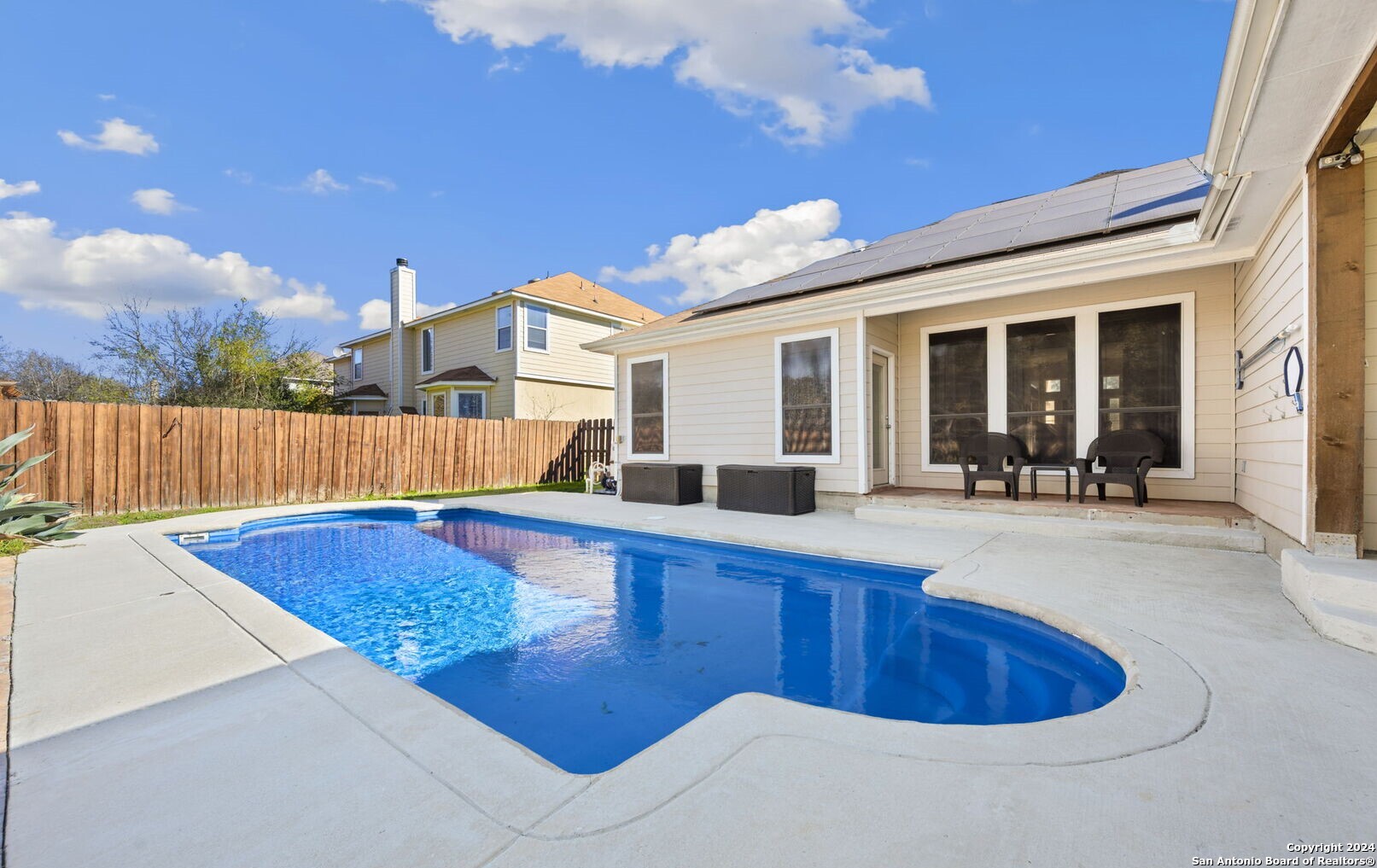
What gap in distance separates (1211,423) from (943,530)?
293 cm

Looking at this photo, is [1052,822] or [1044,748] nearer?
[1052,822]

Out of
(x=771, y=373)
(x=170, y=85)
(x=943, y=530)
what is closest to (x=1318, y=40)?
(x=943, y=530)

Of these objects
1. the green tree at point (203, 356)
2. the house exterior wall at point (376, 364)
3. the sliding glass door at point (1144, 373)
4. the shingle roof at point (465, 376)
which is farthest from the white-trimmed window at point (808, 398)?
the house exterior wall at point (376, 364)

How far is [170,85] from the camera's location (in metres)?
9.66

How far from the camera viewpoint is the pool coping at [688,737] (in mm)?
1525

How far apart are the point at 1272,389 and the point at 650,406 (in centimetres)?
720

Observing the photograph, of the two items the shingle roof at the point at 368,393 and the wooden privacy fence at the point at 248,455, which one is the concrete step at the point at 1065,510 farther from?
the shingle roof at the point at 368,393

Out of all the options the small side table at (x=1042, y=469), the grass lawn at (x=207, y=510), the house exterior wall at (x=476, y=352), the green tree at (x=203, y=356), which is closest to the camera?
the small side table at (x=1042, y=469)

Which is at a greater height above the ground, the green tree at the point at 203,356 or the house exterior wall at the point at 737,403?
the green tree at the point at 203,356

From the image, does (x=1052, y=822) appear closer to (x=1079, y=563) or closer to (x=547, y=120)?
(x=1079, y=563)

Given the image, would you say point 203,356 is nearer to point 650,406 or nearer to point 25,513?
point 25,513

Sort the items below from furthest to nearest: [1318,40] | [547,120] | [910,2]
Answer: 1. [547,120]
2. [910,2]
3. [1318,40]

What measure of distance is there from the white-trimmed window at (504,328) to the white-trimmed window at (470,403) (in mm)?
1561

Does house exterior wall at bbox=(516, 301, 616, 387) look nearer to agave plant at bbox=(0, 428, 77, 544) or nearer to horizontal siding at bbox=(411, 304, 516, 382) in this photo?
horizontal siding at bbox=(411, 304, 516, 382)
